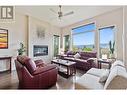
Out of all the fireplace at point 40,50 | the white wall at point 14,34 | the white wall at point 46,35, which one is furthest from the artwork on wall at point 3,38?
the fireplace at point 40,50

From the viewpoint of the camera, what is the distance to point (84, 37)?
24.1ft

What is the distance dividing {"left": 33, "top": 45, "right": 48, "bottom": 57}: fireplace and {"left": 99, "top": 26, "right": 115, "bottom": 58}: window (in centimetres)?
333

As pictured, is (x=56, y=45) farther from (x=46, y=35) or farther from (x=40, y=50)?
(x=40, y=50)

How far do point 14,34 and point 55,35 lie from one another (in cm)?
347

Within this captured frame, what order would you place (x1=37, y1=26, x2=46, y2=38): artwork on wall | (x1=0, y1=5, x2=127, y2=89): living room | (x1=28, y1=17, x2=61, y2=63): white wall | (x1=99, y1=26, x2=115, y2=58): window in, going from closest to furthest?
(x1=0, y1=5, x2=127, y2=89): living room, (x1=99, y1=26, x2=115, y2=58): window, (x1=28, y1=17, x2=61, y2=63): white wall, (x1=37, y1=26, x2=46, y2=38): artwork on wall

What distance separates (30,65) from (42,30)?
464 centimetres

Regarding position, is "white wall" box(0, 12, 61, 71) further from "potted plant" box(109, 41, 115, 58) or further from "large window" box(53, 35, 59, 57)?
"potted plant" box(109, 41, 115, 58)

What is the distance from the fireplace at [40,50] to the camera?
22.0 ft

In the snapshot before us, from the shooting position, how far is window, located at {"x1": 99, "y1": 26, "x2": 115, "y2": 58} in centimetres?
541

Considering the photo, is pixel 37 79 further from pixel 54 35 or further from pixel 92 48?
pixel 54 35

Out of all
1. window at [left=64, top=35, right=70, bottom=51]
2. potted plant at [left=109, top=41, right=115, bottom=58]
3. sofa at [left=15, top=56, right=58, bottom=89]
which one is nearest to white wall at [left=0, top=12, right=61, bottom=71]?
window at [left=64, top=35, right=70, bottom=51]

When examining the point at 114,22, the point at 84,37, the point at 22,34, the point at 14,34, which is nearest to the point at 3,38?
the point at 14,34

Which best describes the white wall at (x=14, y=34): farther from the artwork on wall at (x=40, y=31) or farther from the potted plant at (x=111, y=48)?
the potted plant at (x=111, y=48)
